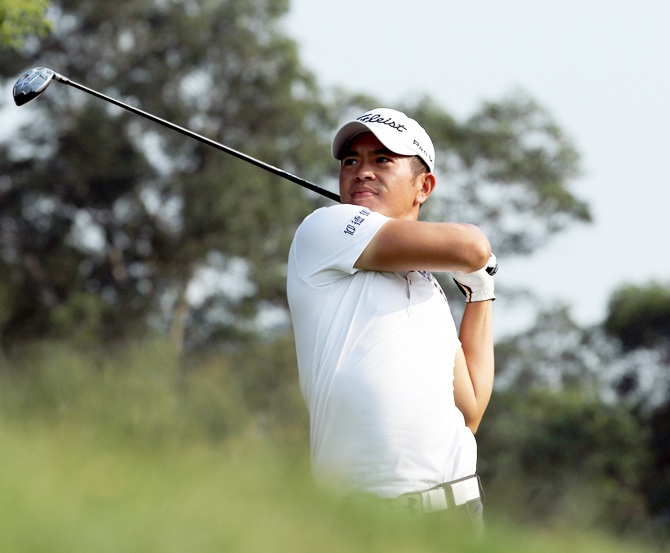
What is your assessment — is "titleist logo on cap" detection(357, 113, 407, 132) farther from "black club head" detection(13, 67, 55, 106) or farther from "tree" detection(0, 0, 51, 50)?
"tree" detection(0, 0, 51, 50)

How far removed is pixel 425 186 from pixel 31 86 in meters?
2.33

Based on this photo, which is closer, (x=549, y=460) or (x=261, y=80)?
(x=549, y=460)

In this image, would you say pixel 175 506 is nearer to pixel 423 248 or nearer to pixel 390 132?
pixel 423 248

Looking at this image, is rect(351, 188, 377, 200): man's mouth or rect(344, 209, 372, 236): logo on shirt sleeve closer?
rect(344, 209, 372, 236): logo on shirt sleeve

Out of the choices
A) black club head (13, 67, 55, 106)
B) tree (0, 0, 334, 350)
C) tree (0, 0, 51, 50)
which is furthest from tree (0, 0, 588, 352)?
black club head (13, 67, 55, 106)

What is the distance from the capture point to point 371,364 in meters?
3.35

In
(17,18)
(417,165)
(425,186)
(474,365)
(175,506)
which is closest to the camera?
(175,506)

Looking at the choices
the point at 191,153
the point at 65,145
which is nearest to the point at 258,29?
the point at 191,153

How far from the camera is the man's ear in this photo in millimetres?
4062

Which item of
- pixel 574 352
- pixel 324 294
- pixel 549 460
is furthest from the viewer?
pixel 574 352

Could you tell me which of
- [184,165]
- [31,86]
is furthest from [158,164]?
[31,86]

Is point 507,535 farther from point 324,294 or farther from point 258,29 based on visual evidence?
point 258,29

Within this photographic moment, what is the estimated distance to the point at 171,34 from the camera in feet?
123

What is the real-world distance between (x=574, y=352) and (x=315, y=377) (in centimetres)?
3789
